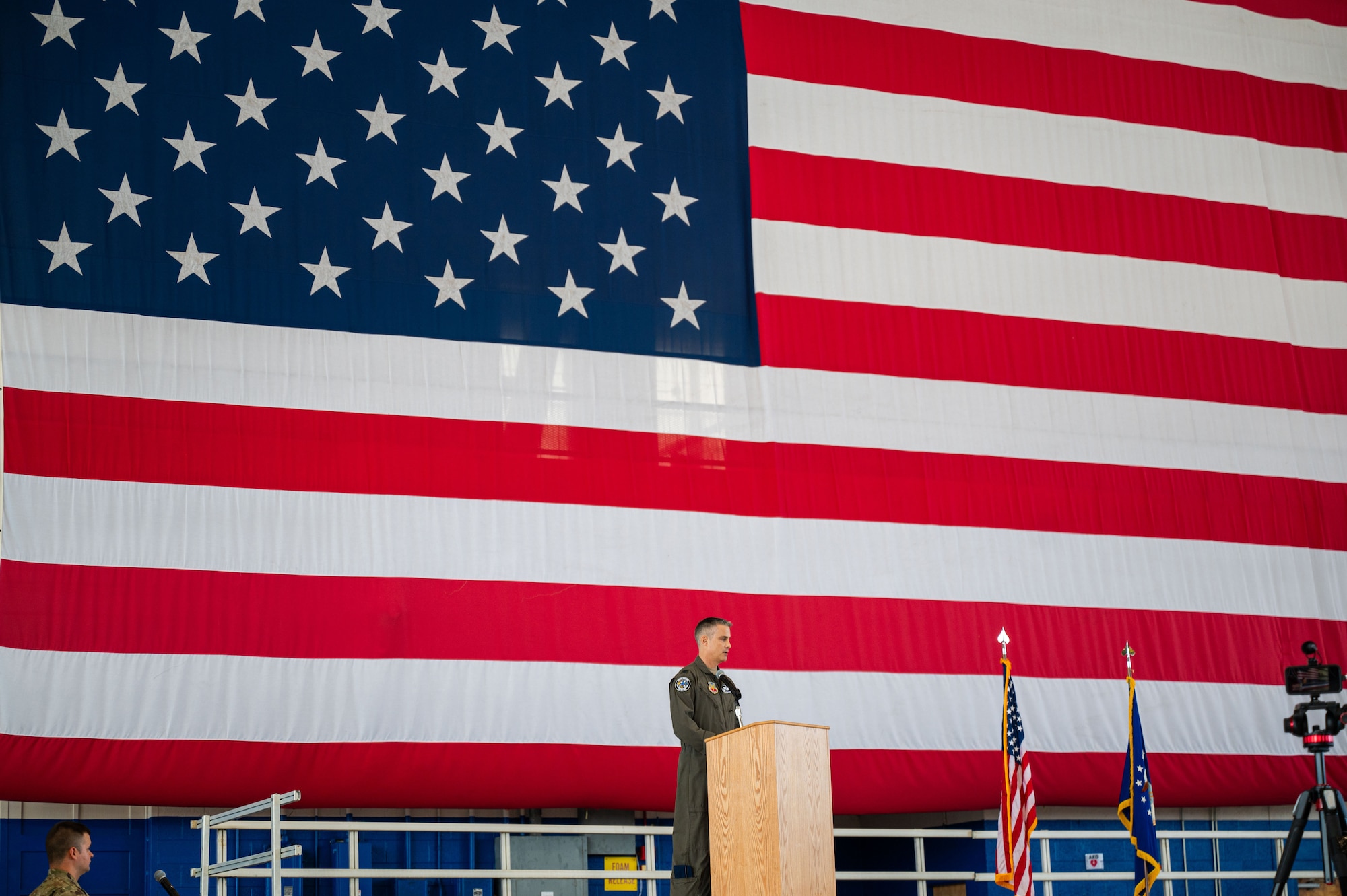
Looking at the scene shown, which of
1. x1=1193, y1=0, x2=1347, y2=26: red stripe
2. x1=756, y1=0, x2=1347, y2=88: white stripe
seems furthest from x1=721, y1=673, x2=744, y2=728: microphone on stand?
x1=1193, y1=0, x2=1347, y2=26: red stripe

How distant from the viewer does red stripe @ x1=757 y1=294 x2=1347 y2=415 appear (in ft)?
24.1

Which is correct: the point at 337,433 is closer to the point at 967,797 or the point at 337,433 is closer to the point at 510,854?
the point at 510,854

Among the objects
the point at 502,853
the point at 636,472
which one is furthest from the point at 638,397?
the point at 502,853

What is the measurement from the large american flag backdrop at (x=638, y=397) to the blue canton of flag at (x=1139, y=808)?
822 mm

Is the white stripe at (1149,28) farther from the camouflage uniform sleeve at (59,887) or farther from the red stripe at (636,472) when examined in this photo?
the camouflage uniform sleeve at (59,887)

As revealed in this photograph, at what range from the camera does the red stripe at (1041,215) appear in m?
7.55

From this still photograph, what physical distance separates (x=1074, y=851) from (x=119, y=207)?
229 inches

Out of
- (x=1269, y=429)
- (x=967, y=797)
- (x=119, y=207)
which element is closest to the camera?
(x=119, y=207)

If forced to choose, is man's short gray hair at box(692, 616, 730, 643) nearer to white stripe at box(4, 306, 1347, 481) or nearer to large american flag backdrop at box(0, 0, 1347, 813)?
large american flag backdrop at box(0, 0, 1347, 813)

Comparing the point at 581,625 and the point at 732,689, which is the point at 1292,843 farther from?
the point at 581,625

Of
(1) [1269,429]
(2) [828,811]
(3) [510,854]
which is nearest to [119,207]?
(3) [510,854]

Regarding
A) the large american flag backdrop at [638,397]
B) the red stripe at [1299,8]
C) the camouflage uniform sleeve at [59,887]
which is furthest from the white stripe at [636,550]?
the red stripe at [1299,8]

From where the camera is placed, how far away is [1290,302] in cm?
833

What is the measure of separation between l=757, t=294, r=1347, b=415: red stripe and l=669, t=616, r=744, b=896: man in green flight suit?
2690 mm
